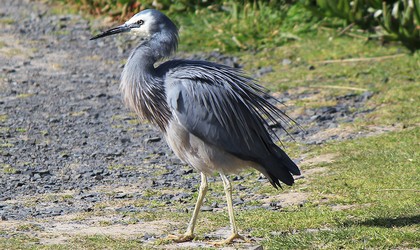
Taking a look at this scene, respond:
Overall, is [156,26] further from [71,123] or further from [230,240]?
[71,123]

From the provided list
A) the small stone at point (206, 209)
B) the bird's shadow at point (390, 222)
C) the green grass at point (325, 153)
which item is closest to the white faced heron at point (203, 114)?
the green grass at point (325, 153)

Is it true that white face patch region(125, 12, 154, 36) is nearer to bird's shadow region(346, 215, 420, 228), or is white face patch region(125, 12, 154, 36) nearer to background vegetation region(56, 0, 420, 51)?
bird's shadow region(346, 215, 420, 228)

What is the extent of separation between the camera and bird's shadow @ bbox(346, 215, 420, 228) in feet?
21.2

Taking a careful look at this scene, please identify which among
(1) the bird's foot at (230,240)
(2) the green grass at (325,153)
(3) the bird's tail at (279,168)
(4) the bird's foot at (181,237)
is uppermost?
(3) the bird's tail at (279,168)

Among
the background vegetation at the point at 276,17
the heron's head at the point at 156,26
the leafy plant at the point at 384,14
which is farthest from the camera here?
the background vegetation at the point at 276,17

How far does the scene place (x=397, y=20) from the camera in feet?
38.8

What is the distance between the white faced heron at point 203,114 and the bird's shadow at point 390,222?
0.59m

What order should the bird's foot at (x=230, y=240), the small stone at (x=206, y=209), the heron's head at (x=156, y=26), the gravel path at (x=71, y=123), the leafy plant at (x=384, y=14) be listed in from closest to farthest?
the bird's foot at (x=230, y=240) < the heron's head at (x=156, y=26) < the small stone at (x=206, y=209) < the gravel path at (x=71, y=123) < the leafy plant at (x=384, y=14)

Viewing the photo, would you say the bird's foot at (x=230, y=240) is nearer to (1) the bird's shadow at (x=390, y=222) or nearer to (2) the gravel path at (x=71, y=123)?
(1) the bird's shadow at (x=390, y=222)

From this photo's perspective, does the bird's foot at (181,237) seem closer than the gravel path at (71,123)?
Yes

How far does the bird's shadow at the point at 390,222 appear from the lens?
21.2 ft

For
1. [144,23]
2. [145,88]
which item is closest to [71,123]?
[144,23]

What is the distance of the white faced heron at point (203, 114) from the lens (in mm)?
6527

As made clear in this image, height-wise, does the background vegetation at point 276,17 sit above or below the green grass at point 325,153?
above
